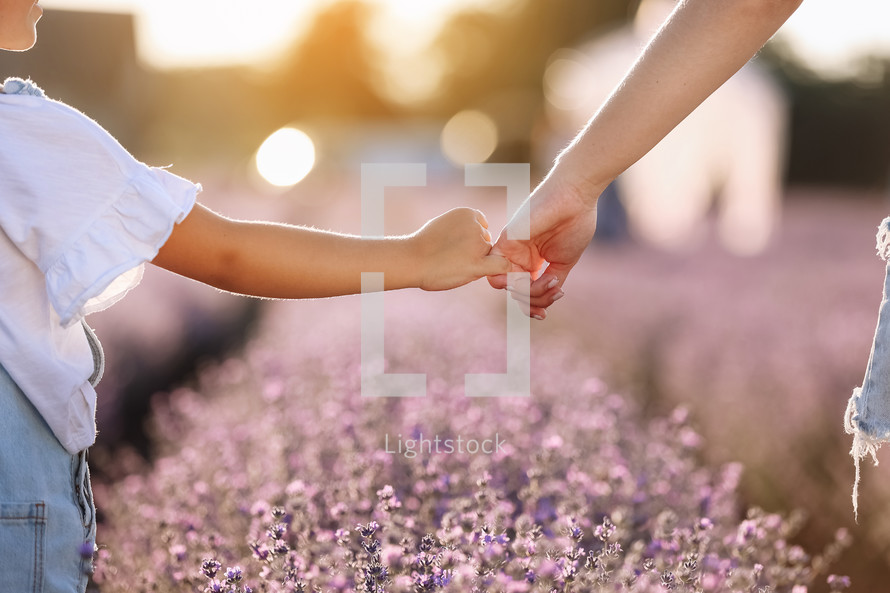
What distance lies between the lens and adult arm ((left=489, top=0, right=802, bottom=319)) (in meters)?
1.65

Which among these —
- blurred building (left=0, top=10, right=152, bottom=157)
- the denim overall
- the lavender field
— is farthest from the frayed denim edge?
blurred building (left=0, top=10, right=152, bottom=157)

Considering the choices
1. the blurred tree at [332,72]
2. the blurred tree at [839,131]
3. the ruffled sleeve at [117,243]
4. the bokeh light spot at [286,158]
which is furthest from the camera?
the blurred tree at [332,72]

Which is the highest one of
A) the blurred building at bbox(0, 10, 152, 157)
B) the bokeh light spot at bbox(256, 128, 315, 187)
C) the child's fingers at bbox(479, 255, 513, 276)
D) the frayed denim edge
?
the blurred building at bbox(0, 10, 152, 157)

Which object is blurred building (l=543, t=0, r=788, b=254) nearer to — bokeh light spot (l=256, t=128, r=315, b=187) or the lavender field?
the lavender field

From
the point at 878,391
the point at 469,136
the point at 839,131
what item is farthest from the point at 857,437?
the point at 469,136

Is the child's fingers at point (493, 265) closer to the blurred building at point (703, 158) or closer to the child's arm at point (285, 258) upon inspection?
the child's arm at point (285, 258)

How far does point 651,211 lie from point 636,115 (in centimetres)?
1225

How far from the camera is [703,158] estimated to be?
13625 mm

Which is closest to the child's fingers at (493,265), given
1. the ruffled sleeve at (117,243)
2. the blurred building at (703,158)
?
the ruffled sleeve at (117,243)

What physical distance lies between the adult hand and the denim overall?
38.5 inches

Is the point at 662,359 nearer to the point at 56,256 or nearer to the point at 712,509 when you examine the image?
the point at 712,509

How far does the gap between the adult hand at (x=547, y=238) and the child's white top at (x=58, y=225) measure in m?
0.84

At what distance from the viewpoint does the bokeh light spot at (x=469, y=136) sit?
36.4 m

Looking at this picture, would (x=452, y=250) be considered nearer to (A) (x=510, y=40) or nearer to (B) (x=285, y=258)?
(B) (x=285, y=258)
